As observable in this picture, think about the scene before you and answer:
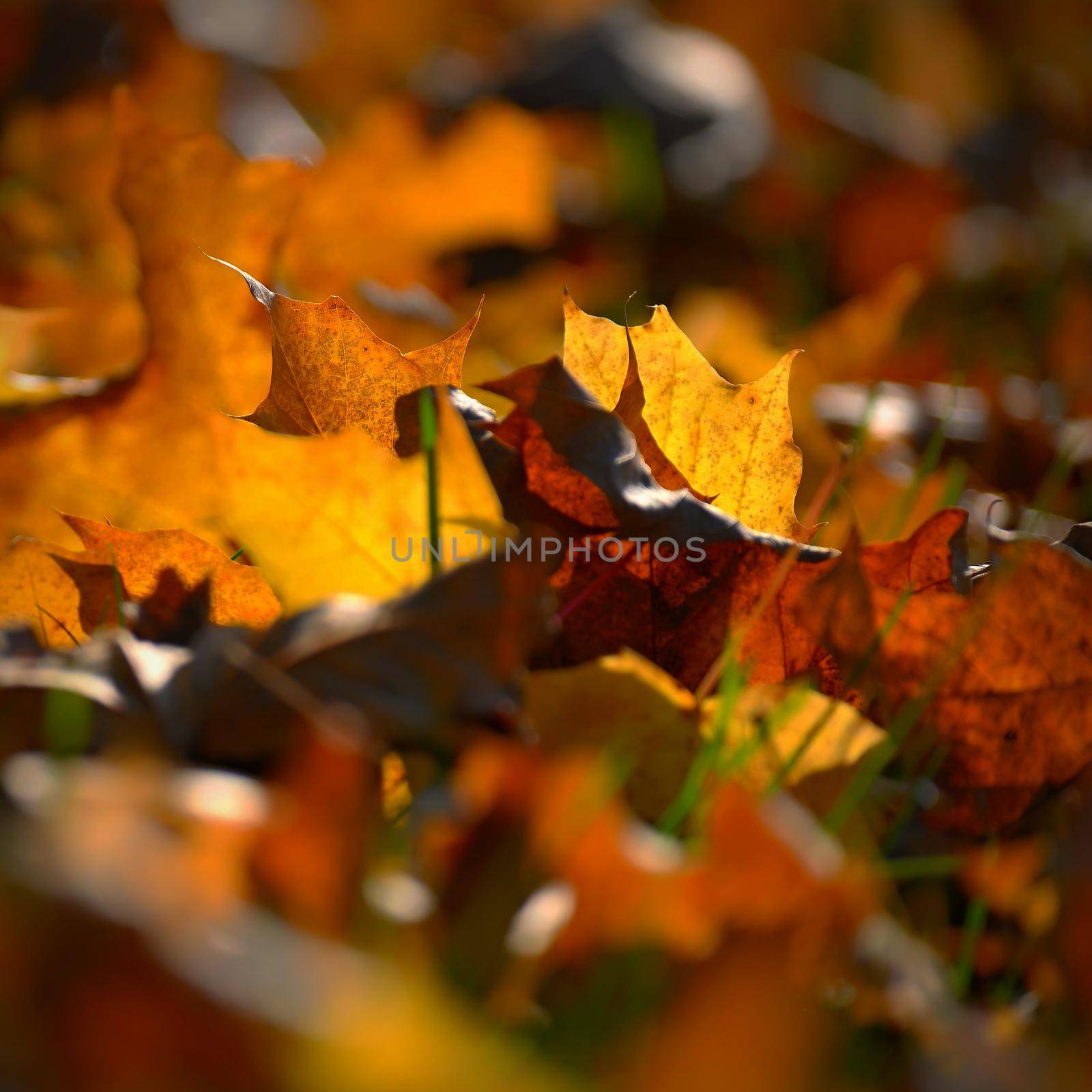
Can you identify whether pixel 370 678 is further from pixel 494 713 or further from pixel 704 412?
pixel 704 412

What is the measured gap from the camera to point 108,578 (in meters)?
0.62

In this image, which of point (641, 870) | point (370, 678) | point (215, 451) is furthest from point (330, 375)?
point (641, 870)

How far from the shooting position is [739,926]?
1.36 feet

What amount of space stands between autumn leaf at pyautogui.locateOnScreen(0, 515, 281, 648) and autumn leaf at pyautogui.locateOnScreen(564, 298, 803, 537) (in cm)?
24

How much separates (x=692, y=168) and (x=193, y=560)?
2223 mm

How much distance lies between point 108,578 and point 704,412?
0.36 metres

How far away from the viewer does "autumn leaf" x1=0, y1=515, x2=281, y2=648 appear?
2.02 ft

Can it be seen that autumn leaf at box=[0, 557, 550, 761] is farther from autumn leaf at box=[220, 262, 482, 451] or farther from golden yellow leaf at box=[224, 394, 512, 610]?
autumn leaf at box=[220, 262, 482, 451]

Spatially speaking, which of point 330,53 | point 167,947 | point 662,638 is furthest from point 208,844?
point 330,53

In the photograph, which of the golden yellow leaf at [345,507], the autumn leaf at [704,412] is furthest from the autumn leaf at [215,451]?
the autumn leaf at [704,412]

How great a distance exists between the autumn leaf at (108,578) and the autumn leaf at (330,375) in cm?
11

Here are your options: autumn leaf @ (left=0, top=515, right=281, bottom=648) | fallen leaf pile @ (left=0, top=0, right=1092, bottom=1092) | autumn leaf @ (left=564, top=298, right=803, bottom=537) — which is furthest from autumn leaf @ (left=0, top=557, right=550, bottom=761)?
autumn leaf @ (left=564, top=298, right=803, bottom=537)

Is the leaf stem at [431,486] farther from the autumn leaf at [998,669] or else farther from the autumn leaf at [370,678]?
the autumn leaf at [998,669]

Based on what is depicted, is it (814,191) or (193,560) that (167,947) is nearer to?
(193,560)
